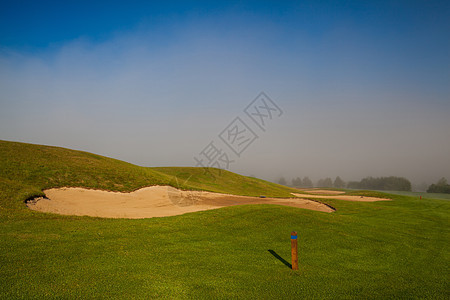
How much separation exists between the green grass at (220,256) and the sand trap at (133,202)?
10.8 ft

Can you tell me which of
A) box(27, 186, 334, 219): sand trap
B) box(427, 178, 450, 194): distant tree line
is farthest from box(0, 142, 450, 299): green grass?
box(427, 178, 450, 194): distant tree line

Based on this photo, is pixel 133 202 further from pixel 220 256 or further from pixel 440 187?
pixel 440 187

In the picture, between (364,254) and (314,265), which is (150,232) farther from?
(364,254)

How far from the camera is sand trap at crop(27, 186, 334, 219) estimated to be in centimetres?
1926

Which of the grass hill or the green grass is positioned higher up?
the grass hill

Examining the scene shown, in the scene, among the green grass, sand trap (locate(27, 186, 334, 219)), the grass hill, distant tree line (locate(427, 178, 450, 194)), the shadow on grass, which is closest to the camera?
the green grass

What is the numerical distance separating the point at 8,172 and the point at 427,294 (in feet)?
107

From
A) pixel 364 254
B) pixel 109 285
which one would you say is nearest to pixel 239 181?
pixel 364 254

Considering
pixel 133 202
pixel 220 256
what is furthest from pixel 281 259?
pixel 133 202

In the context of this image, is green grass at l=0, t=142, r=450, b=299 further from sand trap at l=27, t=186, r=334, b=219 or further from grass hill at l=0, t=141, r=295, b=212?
sand trap at l=27, t=186, r=334, b=219

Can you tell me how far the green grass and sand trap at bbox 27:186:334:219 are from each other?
3302mm

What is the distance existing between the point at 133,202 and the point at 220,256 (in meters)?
19.4

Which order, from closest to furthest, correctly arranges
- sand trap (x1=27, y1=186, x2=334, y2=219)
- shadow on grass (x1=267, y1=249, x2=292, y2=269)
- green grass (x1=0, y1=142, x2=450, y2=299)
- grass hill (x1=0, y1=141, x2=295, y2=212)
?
green grass (x1=0, y1=142, x2=450, y2=299)
shadow on grass (x1=267, y1=249, x2=292, y2=269)
sand trap (x1=27, y1=186, x2=334, y2=219)
grass hill (x1=0, y1=141, x2=295, y2=212)

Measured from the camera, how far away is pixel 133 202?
26.2m
